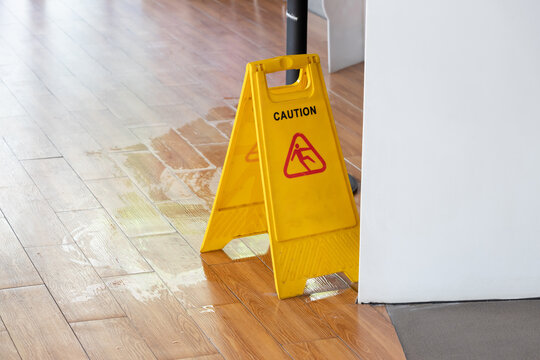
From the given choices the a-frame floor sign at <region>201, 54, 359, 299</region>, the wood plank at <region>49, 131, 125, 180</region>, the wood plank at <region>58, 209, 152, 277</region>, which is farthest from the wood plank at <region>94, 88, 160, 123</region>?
the a-frame floor sign at <region>201, 54, 359, 299</region>

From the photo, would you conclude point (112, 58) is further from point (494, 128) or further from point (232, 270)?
point (494, 128)

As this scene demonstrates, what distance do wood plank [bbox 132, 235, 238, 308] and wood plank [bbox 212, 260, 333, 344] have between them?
5 cm

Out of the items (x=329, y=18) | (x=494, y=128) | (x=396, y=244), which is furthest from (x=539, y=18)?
(x=329, y=18)

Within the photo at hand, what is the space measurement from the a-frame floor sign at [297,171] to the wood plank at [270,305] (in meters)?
0.07

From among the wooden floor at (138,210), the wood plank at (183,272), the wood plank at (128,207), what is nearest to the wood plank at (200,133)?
the wooden floor at (138,210)

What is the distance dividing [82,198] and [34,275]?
668 millimetres

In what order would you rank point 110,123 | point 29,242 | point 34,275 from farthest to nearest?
1. point 110,123
2. point 29,242
3. point 34,275

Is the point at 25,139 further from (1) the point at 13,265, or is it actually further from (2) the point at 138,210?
(1) the point at 13,265

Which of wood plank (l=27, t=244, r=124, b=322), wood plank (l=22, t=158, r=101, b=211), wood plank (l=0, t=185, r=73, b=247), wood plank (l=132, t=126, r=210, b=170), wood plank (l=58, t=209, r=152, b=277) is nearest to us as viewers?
wood plank (l=27, t=244, r=124, b=322)

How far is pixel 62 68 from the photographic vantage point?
539 centimetres

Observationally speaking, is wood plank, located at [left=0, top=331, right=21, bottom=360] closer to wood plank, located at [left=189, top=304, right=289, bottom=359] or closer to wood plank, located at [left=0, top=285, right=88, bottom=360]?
wood plank, located at [left=0, top=285, right=88, bottom=360]

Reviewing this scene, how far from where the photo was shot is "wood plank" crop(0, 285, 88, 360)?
2.53m

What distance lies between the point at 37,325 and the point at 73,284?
0.91 ft

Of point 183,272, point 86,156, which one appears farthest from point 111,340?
point 86,156
